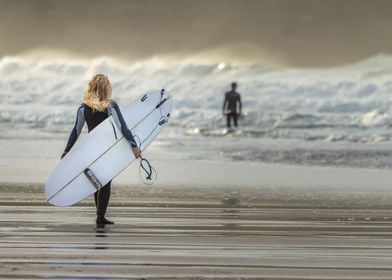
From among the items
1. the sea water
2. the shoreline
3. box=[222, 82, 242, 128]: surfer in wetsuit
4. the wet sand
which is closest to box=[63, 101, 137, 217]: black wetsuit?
the wet sand

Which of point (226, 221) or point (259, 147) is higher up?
point (259, 147)

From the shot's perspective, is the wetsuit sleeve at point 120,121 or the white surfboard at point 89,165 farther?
the white surfboard at point 89,165

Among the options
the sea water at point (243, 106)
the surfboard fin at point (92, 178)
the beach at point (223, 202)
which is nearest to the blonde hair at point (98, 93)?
the surfboard fin at point (92, 178)

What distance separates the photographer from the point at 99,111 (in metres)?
8.59

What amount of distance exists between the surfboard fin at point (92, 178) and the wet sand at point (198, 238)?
24 cm

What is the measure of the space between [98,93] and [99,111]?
0.15 m

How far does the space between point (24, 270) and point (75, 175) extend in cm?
301

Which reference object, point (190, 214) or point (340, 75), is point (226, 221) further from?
point (340, 75)

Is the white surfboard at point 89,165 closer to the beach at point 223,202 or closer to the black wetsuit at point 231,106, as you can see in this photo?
the beach at point 223,202

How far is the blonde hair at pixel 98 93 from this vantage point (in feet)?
27.8

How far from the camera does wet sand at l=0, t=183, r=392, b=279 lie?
5.95 metres

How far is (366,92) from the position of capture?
3105 cm

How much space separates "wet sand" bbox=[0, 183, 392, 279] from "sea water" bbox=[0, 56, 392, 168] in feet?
18.3

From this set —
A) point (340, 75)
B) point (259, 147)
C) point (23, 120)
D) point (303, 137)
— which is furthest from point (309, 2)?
point (259, 147)
